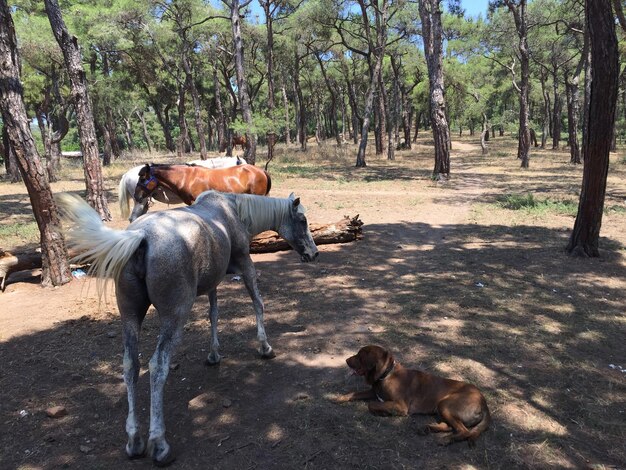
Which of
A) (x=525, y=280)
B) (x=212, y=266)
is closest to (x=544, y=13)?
(x=525, y=280)

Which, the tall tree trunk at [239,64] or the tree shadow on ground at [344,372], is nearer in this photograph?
the tree shadow on ground at [344,372]

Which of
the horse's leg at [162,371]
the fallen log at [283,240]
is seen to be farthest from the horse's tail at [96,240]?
the fallen log at [283,240]

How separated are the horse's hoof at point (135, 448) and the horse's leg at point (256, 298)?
1657 millimetres

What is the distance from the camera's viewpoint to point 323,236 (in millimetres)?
9312

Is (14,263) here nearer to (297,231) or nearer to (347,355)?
(297,231)

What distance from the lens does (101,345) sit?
5277 mm

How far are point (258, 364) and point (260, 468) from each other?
156cm

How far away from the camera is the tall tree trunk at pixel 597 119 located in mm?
7246

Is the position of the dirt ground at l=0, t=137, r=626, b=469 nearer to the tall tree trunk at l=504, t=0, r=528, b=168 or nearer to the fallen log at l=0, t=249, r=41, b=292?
the fallen log at l=0, t=249, r=41, b=292

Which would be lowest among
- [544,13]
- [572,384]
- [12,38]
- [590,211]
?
[572,384]

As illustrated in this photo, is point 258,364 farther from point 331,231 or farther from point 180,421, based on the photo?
point 331,231

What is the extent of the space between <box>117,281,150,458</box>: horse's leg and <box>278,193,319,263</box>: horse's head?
2.22m

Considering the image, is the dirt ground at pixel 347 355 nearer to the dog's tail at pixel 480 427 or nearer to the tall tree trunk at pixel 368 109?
the dog's tail at pixel 480 427

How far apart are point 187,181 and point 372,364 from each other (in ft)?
21.7
